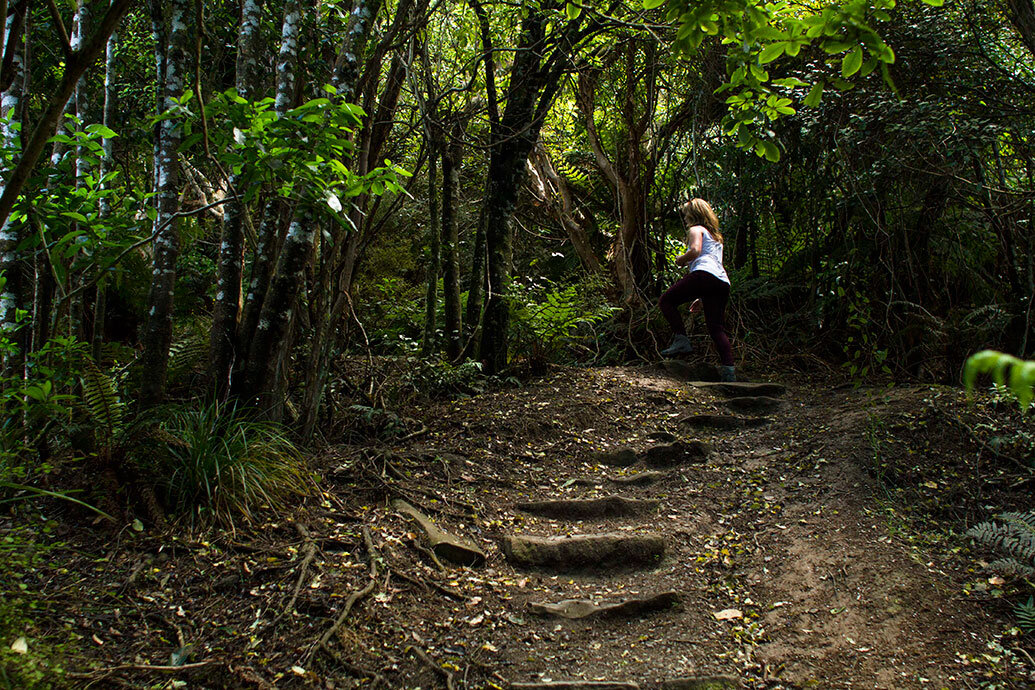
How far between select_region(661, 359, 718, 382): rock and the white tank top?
1.22 meters

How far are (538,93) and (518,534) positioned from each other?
4.95 m

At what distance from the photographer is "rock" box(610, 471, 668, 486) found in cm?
528

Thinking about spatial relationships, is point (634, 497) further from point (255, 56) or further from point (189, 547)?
point (255, 56)

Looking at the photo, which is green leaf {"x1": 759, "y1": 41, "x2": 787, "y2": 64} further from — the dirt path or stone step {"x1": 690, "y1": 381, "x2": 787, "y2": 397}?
stone step {"x1": 690, "y1": 381, "x2": 787, "y2": 397}

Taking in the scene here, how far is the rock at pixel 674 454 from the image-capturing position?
222 inches

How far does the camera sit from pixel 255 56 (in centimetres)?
466

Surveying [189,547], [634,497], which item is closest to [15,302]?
[189,547]

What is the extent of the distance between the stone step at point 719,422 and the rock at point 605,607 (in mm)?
2787

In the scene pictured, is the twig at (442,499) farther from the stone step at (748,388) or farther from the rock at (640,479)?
the stone step at (748,388)

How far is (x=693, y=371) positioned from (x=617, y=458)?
8.34 ft

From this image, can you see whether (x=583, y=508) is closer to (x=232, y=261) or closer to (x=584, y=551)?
(x=584, y=551)

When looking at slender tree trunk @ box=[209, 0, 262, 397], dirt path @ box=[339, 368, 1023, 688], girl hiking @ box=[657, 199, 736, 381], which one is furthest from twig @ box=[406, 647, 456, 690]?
girl hiking @ box=[657, 199, 736, 381]

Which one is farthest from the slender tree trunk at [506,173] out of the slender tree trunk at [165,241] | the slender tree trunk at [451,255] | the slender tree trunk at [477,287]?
the slender tree trunk at [165,241]

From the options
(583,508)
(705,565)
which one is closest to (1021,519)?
(705,565)
